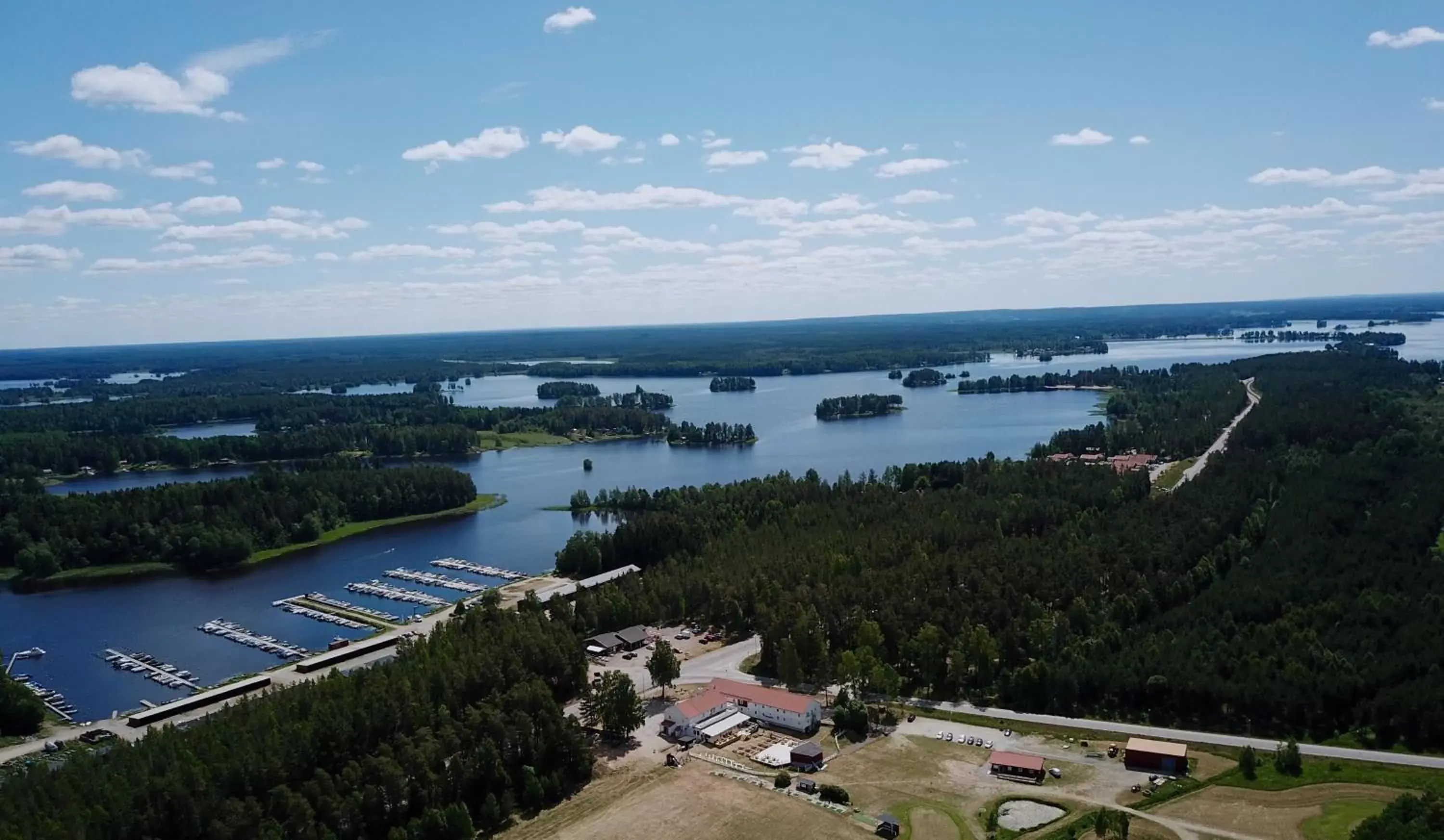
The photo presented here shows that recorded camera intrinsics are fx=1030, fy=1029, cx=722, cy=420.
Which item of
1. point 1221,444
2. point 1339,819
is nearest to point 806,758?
point 1339,819

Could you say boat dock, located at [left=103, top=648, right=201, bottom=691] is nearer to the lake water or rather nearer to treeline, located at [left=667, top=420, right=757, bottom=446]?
the lake water

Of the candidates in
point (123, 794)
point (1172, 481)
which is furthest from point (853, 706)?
point (1172, 481)

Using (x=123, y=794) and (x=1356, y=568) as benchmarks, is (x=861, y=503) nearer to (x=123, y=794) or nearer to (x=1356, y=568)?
(x=1356, y=568)

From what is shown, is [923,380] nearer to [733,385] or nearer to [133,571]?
[733,385]

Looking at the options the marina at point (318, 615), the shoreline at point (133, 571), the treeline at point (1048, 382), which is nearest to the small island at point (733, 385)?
the treeline at point (1048, 382)

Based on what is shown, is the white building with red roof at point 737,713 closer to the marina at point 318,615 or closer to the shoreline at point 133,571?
the marina at point 318,615

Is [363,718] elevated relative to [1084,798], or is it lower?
elevated

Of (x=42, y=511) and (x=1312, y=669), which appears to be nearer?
(x=1312, y=669)
